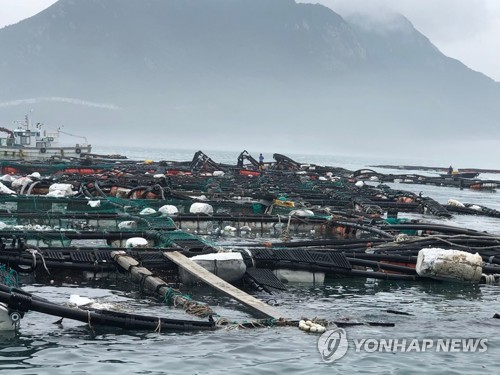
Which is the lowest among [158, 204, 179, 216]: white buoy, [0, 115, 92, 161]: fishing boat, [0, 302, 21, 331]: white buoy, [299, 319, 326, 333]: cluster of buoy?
[299, 319, 326, 333]: cluster of buoy

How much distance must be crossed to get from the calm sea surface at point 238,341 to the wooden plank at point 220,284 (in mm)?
410

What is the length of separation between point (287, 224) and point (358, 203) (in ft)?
38.8

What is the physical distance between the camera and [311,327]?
16719mm

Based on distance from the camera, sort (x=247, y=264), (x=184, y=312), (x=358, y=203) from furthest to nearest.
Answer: (x=358, y=203)
(x=247, y=264)
(x=184, y=312)

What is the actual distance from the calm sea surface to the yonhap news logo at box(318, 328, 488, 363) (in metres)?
0.16

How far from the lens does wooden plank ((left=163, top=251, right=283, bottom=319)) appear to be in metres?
17.8

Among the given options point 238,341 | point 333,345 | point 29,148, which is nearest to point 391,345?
point 333,345

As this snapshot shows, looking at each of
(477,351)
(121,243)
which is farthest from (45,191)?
(477,351)

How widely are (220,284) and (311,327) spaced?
351 centimetres

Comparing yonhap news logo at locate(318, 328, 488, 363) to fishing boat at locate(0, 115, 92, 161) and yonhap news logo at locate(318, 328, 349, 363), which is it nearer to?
yonhap news logo at locate(318, 328, 349, 363)

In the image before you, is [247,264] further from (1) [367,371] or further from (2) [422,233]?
(2) [422,233]

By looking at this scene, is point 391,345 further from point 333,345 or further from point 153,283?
point 153,283

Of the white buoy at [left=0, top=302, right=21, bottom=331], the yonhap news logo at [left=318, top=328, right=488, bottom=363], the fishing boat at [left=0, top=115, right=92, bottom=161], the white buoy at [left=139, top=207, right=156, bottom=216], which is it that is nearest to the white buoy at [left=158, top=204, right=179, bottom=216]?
the white buoy at [left=139, top=207, right=156, bottom=216]

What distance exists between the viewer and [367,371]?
48.4 feet
